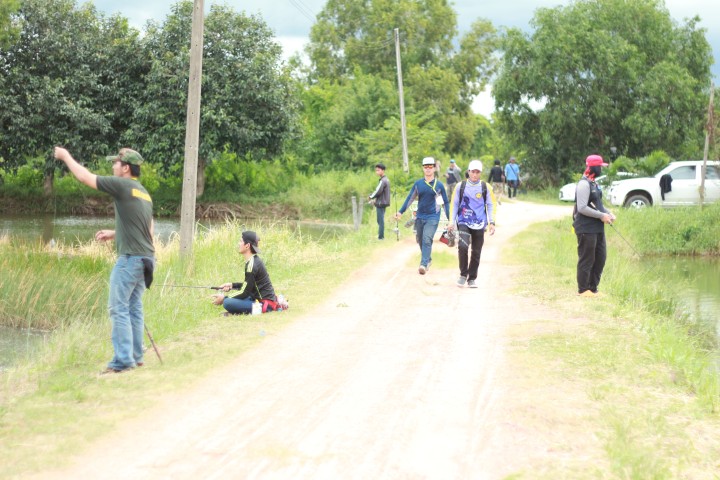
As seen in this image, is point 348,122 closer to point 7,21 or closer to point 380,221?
point 7,21

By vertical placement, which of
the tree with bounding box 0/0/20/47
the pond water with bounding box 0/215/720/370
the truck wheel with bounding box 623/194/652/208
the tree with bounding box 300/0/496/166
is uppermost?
the tree with bounding box 300/0/496/166

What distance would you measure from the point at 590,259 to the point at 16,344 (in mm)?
7744

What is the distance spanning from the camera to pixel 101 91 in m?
38.4

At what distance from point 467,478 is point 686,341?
278 inches

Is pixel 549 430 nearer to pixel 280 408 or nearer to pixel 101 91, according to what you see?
pixel 280 408

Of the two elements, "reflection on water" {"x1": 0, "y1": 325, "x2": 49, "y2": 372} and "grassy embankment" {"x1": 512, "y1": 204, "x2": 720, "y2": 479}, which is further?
"reflection on water" {"x1": 0, "y1": 325, "x2": 49, "y2": 372}

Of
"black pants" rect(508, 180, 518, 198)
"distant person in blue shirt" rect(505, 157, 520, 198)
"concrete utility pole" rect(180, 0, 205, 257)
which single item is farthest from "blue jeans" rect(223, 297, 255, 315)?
"black pants" rect(508, 180, 518, 198)

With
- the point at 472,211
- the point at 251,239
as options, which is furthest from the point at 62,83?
the point at 251,239

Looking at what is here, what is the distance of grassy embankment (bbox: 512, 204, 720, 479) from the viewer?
20.3 ft

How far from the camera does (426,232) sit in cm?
1573

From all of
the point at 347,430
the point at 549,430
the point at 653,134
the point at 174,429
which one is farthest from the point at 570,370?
the point at 653,134

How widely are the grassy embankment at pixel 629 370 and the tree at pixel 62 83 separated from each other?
2474 centimetres

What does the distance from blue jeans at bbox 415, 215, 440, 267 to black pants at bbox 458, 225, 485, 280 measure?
1.20 metres

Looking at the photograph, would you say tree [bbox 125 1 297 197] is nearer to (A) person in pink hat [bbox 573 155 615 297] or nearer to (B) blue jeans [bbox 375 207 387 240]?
(B) blue jeans [bbox 375 207 387 240]
